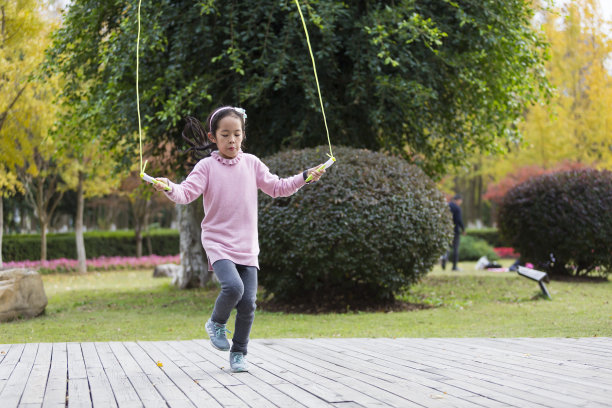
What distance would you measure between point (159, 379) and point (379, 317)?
5251 millimetres

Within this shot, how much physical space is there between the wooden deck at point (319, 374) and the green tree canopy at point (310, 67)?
5603 millimetres

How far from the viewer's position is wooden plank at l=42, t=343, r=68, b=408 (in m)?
3.49

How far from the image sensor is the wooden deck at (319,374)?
3494 millimetres

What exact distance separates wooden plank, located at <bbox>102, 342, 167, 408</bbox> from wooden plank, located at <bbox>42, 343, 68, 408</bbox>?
33 cm

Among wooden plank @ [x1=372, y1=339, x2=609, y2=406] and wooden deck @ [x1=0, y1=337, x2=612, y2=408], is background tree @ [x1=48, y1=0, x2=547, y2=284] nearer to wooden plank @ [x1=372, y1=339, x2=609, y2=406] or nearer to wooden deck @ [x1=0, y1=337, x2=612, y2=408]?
wooden deck @ [x1=0, y1=337, x2=612, y2=408]

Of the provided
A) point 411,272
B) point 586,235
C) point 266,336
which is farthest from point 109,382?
point 586,235

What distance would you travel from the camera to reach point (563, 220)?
13281 mm

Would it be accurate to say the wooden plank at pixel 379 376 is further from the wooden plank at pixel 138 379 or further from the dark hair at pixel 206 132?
the dark hair at pixel 206 132

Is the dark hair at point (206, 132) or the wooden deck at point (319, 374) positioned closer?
the wooden deck at point (319, 374)

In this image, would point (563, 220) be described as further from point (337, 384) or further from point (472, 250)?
point (337, 384)

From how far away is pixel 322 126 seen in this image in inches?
458

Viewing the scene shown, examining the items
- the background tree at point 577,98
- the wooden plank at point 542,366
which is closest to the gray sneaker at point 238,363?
the wooden plank at point 542,366

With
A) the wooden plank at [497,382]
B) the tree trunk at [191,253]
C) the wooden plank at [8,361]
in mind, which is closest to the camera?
the wooden plank at [497,382]

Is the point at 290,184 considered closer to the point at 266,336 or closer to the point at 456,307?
the point at 266,336
